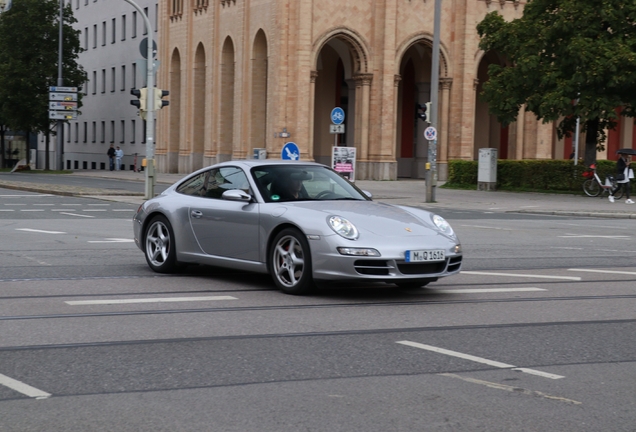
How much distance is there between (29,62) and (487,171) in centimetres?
3747

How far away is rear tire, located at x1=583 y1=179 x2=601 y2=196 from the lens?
35969 millimetres

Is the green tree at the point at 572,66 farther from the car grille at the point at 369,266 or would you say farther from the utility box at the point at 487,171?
the car grille at the point at 369,266

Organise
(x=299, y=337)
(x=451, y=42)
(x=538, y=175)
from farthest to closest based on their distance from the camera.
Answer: (x=451, y=42)
(x=538, y=175)
(x=299, y=337)

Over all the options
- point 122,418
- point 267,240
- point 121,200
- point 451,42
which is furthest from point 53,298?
point 451,42

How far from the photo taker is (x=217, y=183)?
11594 mm

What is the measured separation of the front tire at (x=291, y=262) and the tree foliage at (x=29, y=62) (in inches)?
2311

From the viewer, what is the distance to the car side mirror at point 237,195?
10.8 m

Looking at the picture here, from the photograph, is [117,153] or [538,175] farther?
[117,153]

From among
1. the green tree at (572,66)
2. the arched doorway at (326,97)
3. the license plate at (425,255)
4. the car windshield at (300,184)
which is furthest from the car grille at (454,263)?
the arched doorway at (326,97)

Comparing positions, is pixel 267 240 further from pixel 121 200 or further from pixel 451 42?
pixel 451 42

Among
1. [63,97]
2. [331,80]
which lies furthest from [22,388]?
[63,97]

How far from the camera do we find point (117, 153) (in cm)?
7425

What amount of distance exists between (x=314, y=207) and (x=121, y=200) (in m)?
20.8

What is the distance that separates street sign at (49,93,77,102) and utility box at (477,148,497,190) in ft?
98.1
